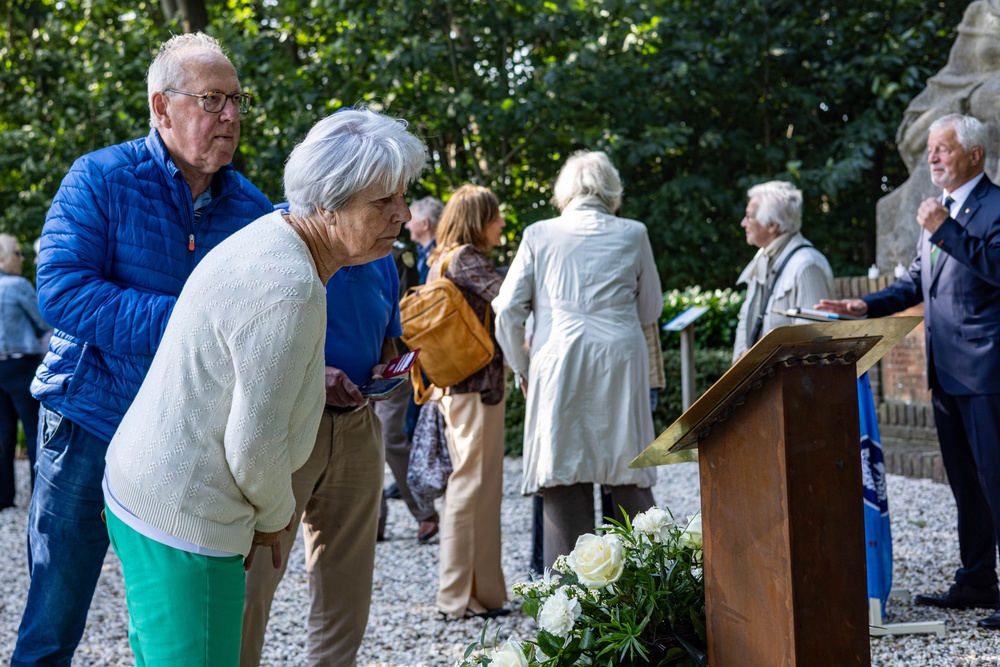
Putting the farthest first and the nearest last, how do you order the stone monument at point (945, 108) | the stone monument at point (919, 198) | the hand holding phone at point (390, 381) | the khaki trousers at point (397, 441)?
the stone monument at point (945, 108) → the stone monument at point (919, 198) → the khaki trousers at point (397, 441) → the hand holding phone at point (390, 381)

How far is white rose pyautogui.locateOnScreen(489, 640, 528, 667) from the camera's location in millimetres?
2271

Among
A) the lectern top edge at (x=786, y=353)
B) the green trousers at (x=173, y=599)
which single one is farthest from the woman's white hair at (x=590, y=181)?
the green trousers at (x=173, y=599)

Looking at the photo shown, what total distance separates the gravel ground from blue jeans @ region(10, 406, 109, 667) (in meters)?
1.68

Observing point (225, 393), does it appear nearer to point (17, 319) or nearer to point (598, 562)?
point (598, 562)

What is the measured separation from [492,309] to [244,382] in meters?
2.97

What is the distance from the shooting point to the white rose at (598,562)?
2412 mm

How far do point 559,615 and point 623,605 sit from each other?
0.17 m

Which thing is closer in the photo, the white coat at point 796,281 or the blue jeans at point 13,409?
the white coat at point 796,281

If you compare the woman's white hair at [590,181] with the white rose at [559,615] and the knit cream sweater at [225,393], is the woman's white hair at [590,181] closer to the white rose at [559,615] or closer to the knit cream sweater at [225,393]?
the white rose at [559,615]

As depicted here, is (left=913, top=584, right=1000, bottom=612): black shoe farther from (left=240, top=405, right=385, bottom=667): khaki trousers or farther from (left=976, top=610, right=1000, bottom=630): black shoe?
(left=240, top=405, right=385, bottom=667): khaki trousers

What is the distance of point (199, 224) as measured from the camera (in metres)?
2.81

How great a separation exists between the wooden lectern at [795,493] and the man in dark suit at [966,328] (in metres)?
2.29

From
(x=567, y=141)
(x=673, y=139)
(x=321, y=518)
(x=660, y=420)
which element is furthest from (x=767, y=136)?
(x=321, y=518)

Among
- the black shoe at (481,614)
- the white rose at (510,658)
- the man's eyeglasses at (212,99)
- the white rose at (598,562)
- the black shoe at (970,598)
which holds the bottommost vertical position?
the black shoe at (481,614)
